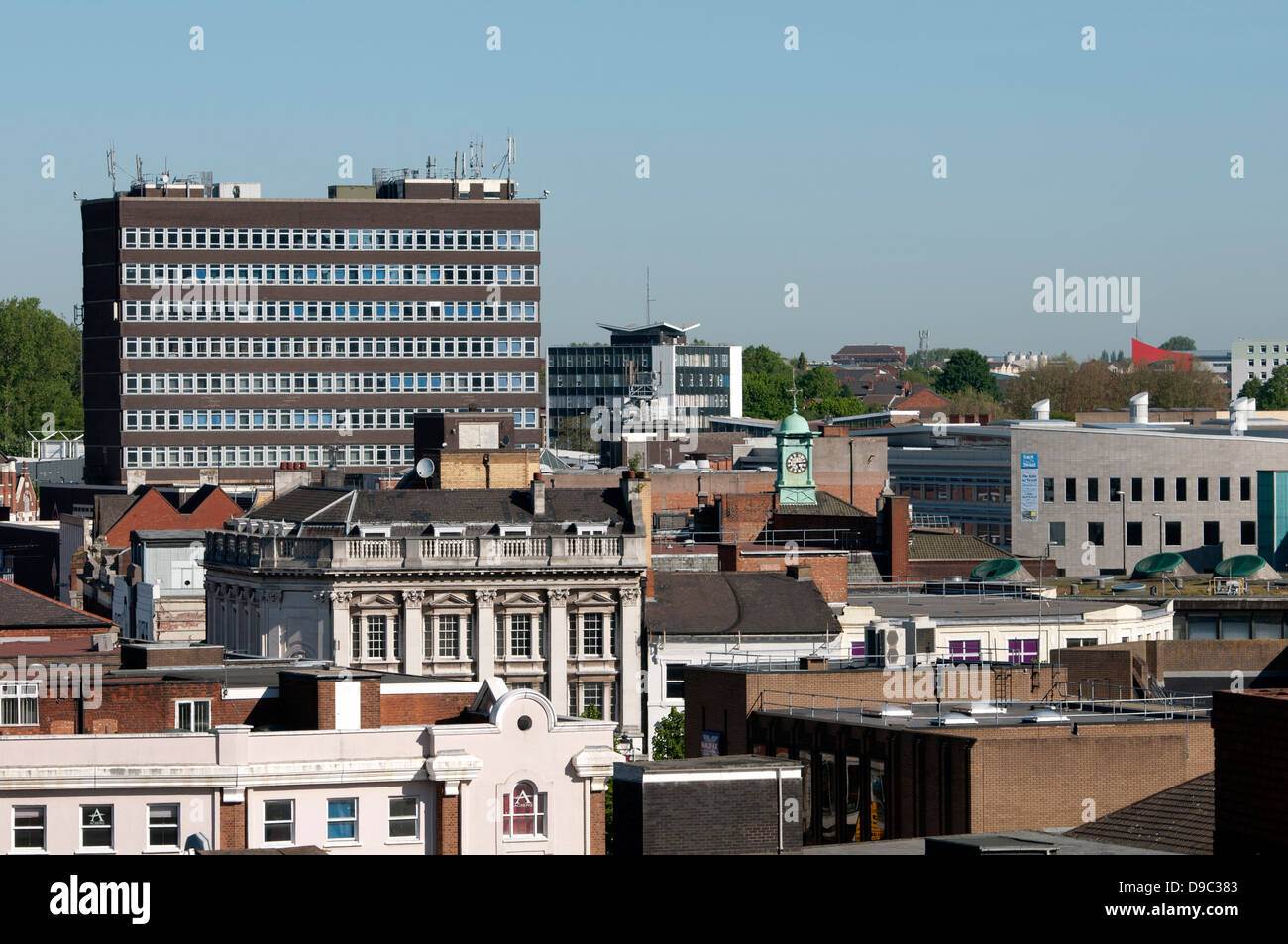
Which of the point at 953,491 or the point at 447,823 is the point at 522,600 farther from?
the point at 953,491

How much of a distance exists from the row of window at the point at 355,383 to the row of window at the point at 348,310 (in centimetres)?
446

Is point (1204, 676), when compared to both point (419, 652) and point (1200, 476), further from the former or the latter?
point (1200, 476)

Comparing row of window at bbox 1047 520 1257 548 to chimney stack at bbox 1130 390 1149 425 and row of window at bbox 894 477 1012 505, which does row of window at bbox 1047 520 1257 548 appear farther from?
chimney stack at bbox 1130 390 1149 425

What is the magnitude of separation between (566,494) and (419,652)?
399 inches

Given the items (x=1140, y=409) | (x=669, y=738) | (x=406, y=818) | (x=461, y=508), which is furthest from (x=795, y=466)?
(x=406, y=818)

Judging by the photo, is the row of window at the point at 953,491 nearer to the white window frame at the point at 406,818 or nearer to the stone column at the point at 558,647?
the stone column at the point at 558,647

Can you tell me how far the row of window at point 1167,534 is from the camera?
411 ft

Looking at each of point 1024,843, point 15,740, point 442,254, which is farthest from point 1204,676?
point 442,254

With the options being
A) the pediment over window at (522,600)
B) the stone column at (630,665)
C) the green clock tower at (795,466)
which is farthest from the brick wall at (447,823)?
Result: the green clock tower at (795,466)

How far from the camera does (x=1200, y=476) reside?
12631 cm

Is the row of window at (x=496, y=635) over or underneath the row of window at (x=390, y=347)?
underneath

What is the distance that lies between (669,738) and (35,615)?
1941 centimetres

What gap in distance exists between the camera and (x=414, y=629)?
81.1m

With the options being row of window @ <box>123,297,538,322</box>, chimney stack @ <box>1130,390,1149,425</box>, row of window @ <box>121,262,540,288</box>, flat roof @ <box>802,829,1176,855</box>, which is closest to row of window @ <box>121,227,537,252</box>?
row of window @ <box>121,262,540,288</box>
